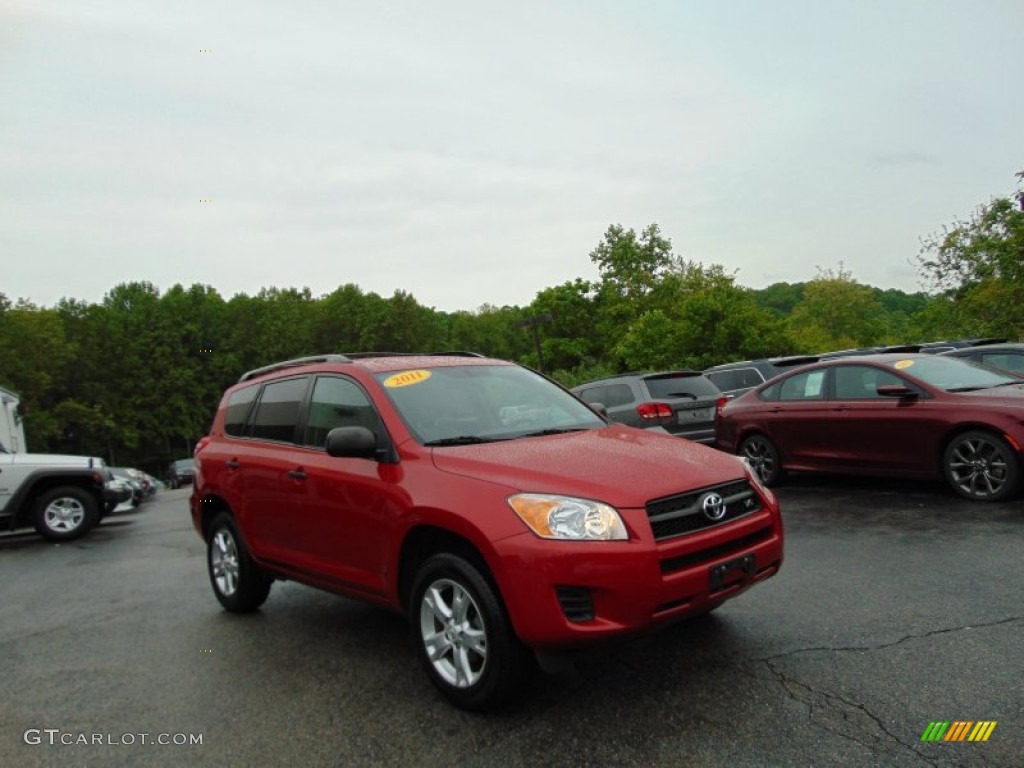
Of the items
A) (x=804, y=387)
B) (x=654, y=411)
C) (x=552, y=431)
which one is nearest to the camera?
(x=552, y=431)

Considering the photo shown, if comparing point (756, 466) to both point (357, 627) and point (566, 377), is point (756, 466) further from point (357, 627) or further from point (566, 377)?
point (566, 377)

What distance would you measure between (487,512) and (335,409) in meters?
1.66

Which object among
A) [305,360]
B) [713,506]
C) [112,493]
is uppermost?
[305,360]

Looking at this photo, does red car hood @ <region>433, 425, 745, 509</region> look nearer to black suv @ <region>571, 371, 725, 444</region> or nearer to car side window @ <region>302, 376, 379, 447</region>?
car side window @ <region>302, 376, 379, 447</region>

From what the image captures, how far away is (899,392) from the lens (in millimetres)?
7762

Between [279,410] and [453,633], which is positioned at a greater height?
[279,410]

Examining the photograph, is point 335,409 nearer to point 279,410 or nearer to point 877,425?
point 279,410

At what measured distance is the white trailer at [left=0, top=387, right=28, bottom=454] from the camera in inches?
792

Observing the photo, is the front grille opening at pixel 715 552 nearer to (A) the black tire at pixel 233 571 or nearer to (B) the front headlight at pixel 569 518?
(B) the front headlight at pixel 569 518

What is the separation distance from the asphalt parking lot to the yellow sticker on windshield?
159 centimetres

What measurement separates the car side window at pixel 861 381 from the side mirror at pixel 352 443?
6.05 meters

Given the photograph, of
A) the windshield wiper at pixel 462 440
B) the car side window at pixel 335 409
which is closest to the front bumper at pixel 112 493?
the car side window at pixel 335 409

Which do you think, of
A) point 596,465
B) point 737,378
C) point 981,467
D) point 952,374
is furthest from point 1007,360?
point 596,465

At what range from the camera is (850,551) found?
5.95 metres
